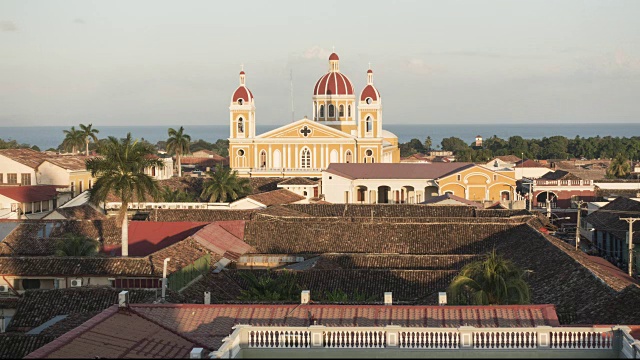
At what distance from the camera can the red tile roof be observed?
3931 centimetres

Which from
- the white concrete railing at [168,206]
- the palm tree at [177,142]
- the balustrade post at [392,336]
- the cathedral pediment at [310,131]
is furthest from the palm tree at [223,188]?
the balustrade post at [392,336]

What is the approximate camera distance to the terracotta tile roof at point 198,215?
46938mm

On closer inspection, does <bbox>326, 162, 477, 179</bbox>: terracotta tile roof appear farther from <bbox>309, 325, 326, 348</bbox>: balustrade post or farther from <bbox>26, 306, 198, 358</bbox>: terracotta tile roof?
<bbox>309, 325, 326, 348</bbox>: balustrade post

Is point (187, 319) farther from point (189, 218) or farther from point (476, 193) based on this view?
point (476, 193)

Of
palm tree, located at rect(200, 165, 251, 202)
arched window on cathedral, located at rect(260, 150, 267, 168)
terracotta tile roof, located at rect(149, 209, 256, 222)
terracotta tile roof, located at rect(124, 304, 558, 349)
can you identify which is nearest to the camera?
terracotta tile roof, located at rect(124, 304, 558, 349)

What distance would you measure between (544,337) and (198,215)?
111 ft

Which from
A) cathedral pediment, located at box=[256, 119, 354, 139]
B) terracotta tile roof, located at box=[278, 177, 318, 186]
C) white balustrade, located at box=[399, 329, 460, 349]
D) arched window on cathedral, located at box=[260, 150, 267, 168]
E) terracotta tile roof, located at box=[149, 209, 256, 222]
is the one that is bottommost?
terracotta tile roof, located at box=[149, 209, 256, 222]

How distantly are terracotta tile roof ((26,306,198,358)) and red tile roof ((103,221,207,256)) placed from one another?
21.3 meters

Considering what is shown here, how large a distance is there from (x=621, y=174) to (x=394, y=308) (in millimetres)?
67172

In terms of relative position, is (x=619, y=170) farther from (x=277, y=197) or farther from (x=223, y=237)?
(x=223, y=237)

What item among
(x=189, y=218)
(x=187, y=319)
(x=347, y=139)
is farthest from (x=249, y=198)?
(x=187, y=319)

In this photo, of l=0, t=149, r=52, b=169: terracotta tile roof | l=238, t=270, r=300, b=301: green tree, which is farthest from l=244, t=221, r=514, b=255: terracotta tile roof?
l=0, t=149, r=52, b=169: terracotta tile roof

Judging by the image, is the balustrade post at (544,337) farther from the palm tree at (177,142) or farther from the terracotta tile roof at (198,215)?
the palm tree at (177,142)

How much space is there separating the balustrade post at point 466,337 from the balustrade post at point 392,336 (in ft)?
3.00
